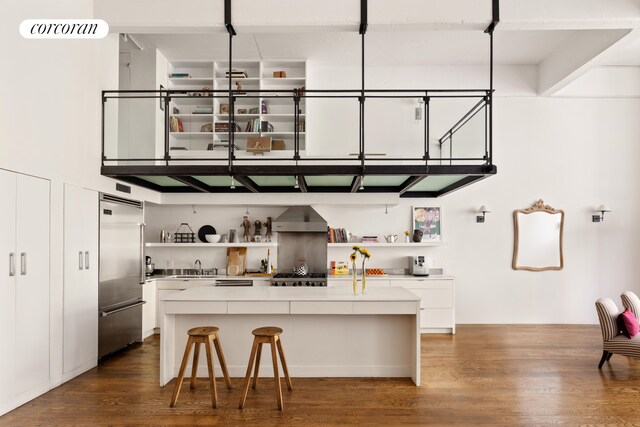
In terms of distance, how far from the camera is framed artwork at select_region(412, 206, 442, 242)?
8109 mm

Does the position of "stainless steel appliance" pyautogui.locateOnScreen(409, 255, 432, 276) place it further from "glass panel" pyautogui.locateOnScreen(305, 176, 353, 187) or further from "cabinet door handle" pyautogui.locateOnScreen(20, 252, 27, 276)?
"cabinet door handle" pyautogui.locateOnScreen(20, 252, 27, 276)

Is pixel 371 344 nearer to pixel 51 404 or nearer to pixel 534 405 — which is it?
pixel 534 405

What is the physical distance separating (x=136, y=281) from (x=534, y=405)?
507 cm

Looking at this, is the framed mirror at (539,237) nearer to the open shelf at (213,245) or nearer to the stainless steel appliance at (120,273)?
the open shelf at (213,245)

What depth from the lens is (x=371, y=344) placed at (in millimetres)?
5133

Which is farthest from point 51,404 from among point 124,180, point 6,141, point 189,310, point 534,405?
point 534,405

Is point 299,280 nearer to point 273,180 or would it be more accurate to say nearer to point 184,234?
point 273,180

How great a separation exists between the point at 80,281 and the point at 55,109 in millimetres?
1828

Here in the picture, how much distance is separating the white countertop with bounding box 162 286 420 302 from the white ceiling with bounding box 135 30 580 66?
147 inches

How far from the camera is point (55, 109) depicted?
15.6ft

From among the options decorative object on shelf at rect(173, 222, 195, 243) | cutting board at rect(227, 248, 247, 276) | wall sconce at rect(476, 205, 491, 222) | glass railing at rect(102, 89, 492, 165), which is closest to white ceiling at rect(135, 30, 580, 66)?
glass railing at rect(102, 89, 492, 165)

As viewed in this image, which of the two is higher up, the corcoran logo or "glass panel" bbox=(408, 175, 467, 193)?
the corcoran logo

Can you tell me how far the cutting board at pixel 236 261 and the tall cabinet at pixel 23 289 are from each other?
11.5ft

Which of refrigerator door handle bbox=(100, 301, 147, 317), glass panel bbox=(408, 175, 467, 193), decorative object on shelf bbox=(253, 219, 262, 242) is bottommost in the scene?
refrigerator door handle bbox=(100, 301, 147, 317)
